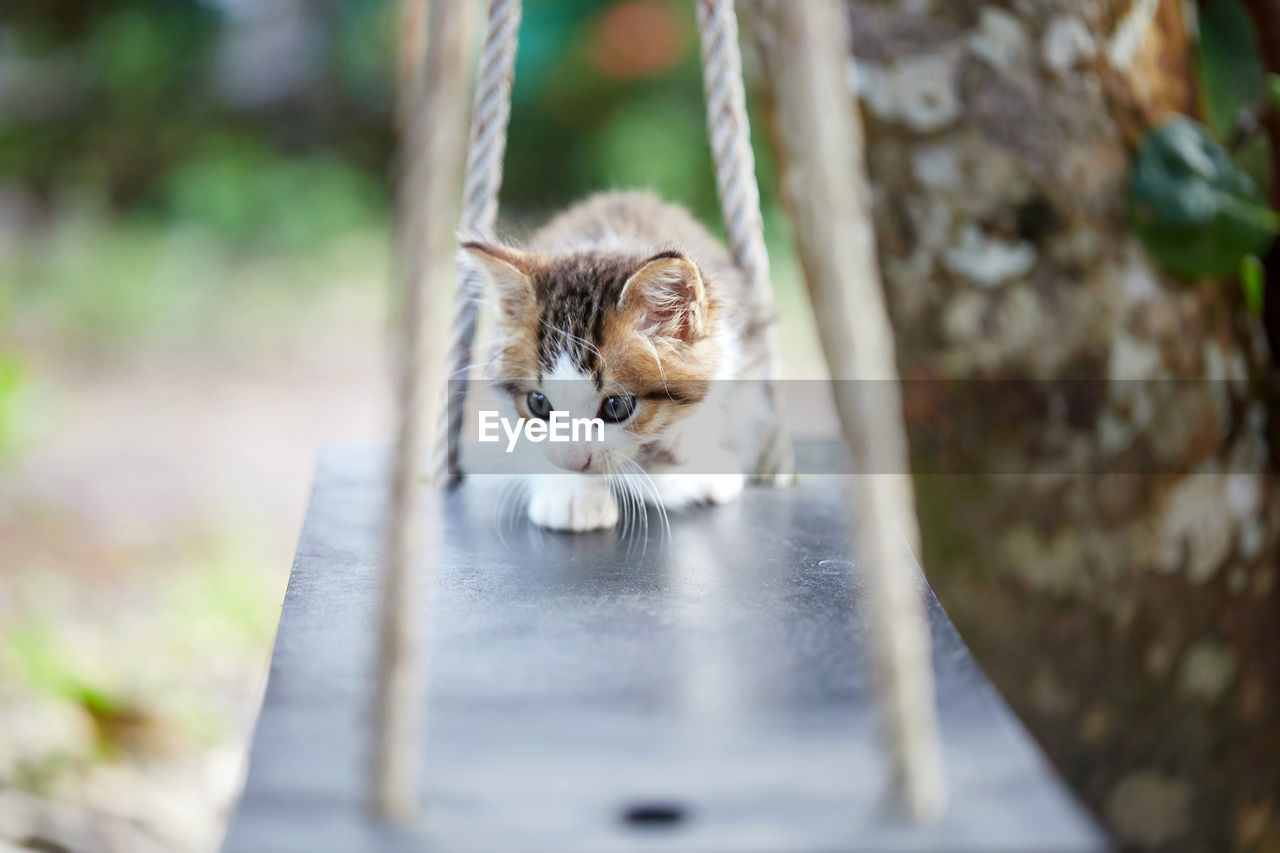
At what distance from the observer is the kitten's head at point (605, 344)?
47.3 inches

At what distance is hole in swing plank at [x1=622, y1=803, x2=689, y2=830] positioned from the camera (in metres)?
0.57

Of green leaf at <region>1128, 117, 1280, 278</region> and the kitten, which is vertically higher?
green leaf at <region>1128, 117, 1280, 278</region>

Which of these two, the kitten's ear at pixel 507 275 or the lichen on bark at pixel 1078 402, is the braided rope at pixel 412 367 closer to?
the kitten's ear at pixel 507 275

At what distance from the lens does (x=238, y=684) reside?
235 cm

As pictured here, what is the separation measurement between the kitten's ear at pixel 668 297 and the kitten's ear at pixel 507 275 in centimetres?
13

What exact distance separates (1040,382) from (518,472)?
673mm

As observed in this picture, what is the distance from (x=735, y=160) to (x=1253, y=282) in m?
0.81

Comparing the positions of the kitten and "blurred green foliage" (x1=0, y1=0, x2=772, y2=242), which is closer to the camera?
the kitten

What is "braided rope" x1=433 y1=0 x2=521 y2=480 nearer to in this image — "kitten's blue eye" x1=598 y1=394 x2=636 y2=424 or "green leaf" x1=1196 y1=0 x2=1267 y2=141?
"kitten's blue eye" x1=598 y1=394 x2=636 y2=424

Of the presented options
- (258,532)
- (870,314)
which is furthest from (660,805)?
(258,532)

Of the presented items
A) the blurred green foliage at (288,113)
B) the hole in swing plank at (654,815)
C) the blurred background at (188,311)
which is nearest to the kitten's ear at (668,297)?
the hole in swing plank at (654,815)

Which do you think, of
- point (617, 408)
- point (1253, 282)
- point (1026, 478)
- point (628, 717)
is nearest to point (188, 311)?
point (617, 408)

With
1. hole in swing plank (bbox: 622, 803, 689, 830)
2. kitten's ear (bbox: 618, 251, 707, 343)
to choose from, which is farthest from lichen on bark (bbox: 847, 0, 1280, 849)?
hole in swing plank (bbox: 622, 803, 689, 830)

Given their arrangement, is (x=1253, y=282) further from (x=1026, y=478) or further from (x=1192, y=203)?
(x=1026, y=478)
